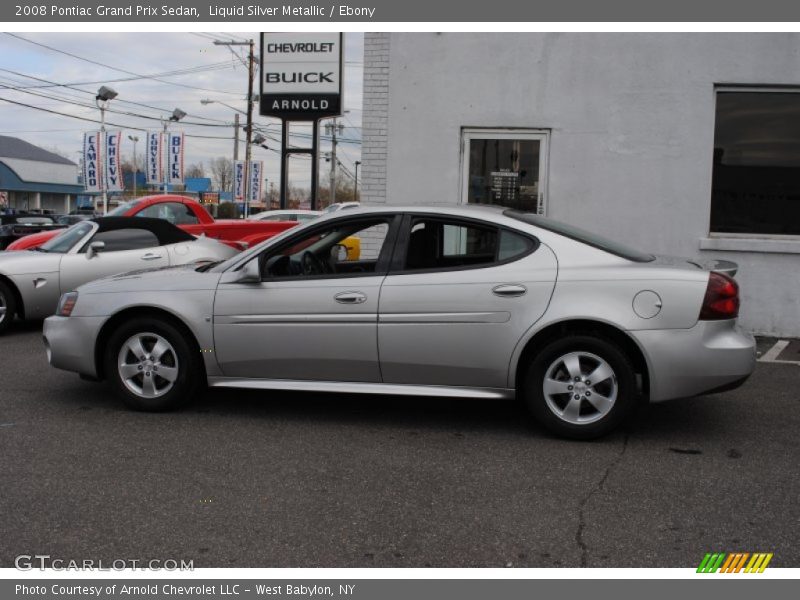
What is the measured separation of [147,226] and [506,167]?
4527 millimetres

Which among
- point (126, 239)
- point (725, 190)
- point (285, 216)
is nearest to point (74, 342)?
point (126, 239)

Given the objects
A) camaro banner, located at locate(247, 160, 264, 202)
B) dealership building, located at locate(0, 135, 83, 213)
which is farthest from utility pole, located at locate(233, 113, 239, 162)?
dealership building, located at locate(0, 135, 83, 213)

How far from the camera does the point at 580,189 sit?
9898mm

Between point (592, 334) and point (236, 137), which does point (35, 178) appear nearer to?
point (236, 137)

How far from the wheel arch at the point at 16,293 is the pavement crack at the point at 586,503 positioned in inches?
284

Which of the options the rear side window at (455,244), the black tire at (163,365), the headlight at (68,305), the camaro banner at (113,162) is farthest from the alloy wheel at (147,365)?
the camaro banner at (113,162)

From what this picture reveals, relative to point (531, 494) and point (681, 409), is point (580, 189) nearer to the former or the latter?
point (681, 409)

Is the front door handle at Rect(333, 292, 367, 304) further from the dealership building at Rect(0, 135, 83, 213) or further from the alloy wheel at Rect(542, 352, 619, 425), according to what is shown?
the dealership building at Rect(0, 135, 83, 213)

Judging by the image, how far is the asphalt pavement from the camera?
3.71m

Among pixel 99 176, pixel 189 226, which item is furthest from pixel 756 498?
pixel 99 176

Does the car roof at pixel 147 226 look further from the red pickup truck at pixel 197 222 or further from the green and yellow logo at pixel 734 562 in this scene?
the green and yellow logo at pixel 734 562

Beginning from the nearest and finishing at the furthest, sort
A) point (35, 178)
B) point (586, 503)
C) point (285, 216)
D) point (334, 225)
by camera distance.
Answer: point (586, 503)
point (334, 225)
point (285, 216)
point (35, 178)

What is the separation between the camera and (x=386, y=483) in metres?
4.57

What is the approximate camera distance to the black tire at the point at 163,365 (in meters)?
5.82
